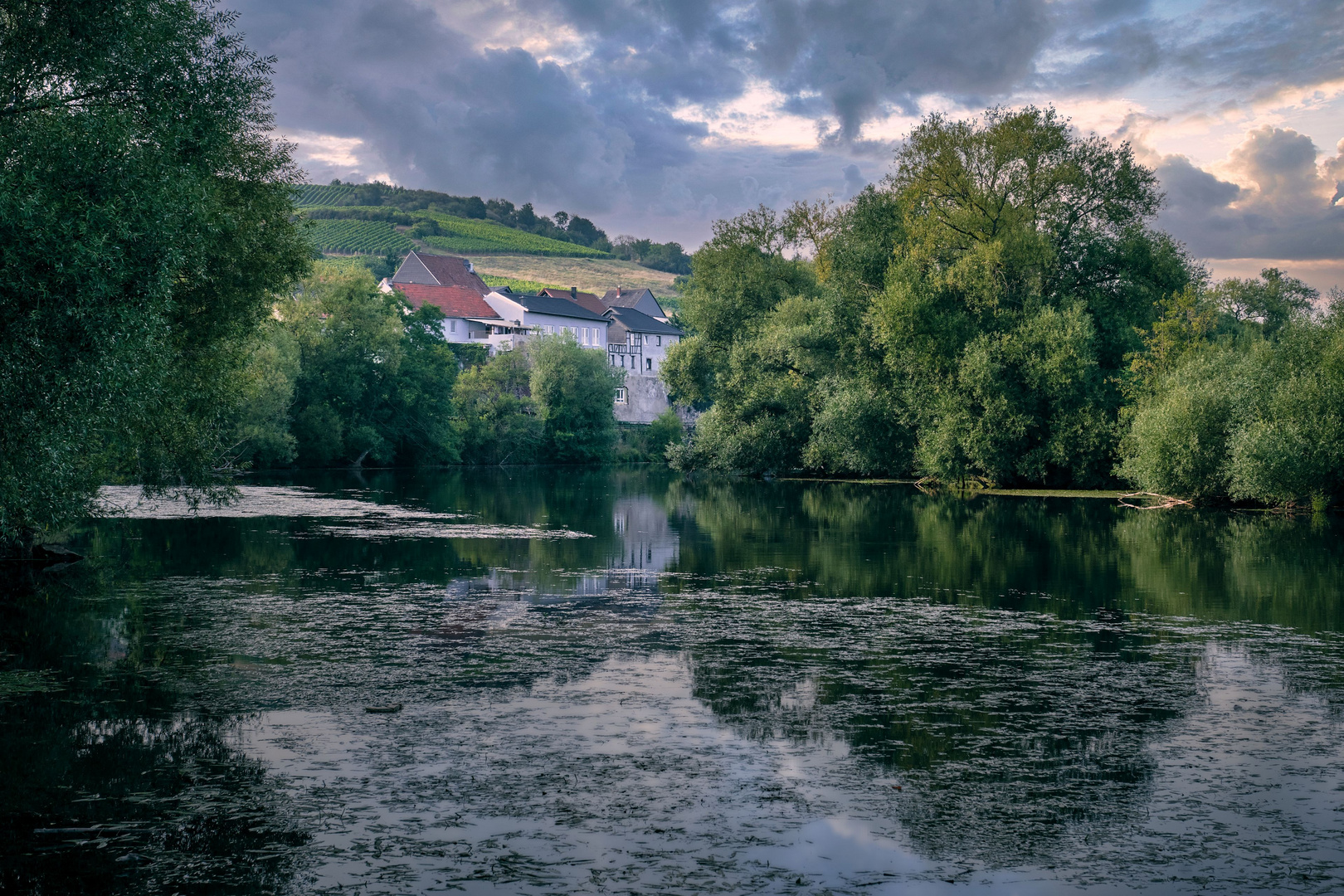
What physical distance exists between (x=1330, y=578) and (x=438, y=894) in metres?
20.3

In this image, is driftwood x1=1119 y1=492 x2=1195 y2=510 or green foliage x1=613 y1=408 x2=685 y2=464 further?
green foliage x1=613 y1=408 x2=685 y2=464

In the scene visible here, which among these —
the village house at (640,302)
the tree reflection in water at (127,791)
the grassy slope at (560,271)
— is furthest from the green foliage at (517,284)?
the tree reflection in water at (127,791)

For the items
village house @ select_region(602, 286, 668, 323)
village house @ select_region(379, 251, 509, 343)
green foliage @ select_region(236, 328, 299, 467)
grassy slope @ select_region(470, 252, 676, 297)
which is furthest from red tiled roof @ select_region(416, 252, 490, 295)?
green foliage @ select_region(236, 328, 299, 467)

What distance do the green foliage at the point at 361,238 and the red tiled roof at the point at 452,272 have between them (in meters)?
27.6

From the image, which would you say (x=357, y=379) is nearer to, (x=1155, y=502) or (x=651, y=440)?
(x=651, y=440)

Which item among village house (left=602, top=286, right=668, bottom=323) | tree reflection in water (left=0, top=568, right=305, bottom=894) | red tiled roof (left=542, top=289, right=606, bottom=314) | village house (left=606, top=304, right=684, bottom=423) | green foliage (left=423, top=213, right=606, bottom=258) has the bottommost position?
tree reflection in water (left=0, top=568, right=305, bottom=894)

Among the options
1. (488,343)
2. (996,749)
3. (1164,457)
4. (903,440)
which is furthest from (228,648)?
(488,343)

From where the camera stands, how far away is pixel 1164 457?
129 feet

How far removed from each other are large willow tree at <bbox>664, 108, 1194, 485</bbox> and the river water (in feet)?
83.5

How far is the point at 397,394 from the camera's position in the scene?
7312 centimetres

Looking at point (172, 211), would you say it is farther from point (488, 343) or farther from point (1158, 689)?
point (488, 343)

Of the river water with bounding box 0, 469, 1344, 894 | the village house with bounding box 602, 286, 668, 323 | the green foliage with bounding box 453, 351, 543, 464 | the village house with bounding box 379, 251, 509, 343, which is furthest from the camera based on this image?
the village house with bounding box 602, 286, 668, 323

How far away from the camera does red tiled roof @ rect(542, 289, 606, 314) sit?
136200 mm

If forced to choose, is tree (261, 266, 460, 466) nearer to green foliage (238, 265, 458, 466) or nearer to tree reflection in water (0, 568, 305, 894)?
green foliage (238, 265, 458, 466)
